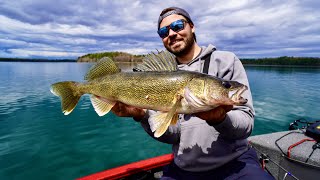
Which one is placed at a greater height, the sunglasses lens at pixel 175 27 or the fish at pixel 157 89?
the sunglasses lens at pixel 175 27

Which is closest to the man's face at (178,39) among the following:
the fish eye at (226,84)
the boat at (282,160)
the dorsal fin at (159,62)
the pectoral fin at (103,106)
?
the dorsal fin at (159,62)

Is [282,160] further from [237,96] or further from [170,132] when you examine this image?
[237,96]

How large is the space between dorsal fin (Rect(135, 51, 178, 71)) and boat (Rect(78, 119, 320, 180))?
2.57 meters

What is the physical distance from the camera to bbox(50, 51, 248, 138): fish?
282 centimetres

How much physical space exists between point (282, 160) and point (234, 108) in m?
2.57

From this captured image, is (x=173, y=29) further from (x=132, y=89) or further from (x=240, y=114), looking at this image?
(x=240, y=114)

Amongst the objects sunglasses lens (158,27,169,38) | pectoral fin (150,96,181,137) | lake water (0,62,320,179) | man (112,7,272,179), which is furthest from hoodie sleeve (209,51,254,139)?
lake water (0,62,320,179)

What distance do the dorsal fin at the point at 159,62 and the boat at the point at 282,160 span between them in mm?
2568

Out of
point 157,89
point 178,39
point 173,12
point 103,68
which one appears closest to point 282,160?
point 178,39

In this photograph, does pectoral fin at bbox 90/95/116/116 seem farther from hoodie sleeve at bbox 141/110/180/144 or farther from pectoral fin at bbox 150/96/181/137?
pectoral fin at bbox 150/96/181/137

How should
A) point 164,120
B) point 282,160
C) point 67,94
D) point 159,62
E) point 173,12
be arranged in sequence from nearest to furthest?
point 164,120 < point 159,62 < point 67,94 < point 173,12 < point 282,160

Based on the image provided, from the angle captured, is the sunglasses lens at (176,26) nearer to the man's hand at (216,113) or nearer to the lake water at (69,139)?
the man's hand at (216,113)

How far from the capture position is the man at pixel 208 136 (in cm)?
360

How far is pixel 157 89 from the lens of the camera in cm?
314
